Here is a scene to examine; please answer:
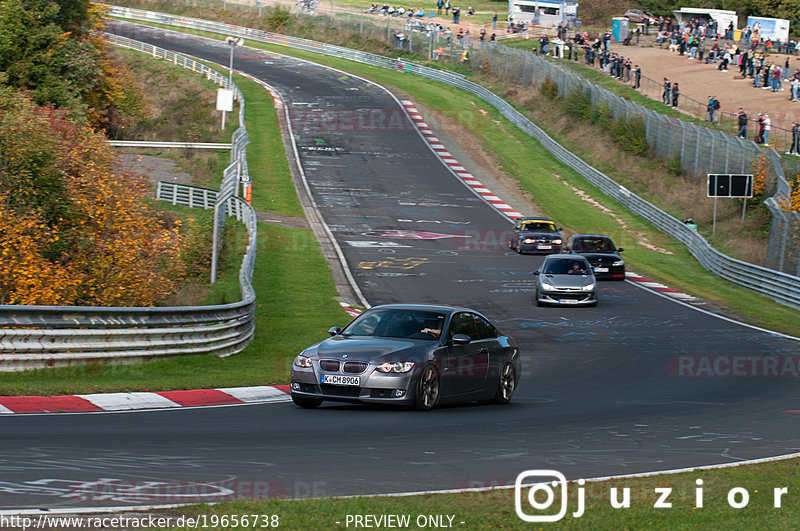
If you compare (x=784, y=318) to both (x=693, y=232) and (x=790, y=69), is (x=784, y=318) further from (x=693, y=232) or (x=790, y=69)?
(x=790, y=69)

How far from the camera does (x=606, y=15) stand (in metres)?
116

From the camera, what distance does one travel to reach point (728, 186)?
126ft

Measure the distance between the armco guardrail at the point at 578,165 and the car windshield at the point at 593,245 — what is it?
448 centimetres

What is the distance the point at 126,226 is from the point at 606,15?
331ft

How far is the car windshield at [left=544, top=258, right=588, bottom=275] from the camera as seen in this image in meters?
28.8

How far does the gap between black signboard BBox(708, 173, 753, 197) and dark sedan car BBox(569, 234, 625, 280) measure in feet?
20.8

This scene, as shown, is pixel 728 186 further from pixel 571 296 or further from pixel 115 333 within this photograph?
pixel 115 333

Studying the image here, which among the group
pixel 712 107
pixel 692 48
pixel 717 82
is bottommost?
pixel 712 107

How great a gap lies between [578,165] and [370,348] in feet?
144

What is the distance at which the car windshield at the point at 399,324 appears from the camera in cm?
1335

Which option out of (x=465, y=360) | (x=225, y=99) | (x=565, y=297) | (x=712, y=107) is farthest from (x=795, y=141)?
(x=465, y=360)

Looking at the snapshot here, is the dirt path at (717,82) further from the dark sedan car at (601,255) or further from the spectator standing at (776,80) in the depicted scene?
the dark sedan car at (601,255)

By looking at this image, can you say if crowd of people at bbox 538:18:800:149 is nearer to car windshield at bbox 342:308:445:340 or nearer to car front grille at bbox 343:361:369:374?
car windshield at bbox 342:308:445:340

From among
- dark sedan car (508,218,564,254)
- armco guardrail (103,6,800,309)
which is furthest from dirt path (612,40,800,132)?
dark sedan car (508,218,564,254)
